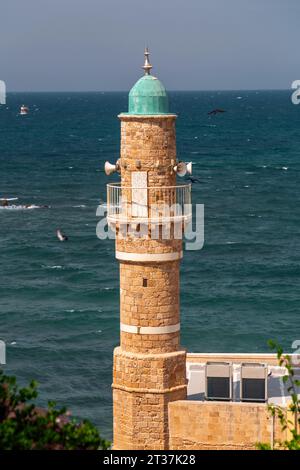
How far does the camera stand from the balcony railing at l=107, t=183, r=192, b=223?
35.8 m

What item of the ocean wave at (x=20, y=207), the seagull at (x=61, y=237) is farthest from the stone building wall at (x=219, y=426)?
the ocean wave at (x=20, y=207)

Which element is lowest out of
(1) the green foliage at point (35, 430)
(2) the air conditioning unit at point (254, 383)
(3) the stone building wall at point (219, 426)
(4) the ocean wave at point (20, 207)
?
(4) the ocean wave at point (20, 207)

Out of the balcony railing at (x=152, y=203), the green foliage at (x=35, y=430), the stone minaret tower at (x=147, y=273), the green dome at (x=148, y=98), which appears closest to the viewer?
the green foliage at (x=35, y=430)

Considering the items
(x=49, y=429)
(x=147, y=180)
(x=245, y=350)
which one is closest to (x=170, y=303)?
(x=147, y=180)

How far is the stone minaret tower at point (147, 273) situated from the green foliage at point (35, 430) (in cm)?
941

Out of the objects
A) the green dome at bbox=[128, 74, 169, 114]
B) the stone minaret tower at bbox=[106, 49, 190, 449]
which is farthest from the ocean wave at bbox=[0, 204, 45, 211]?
the green dome at bbox=[128, 74, 169, 114]

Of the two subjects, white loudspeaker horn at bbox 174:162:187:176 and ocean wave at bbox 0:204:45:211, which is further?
ocean wave at bbox 0:204:45:211

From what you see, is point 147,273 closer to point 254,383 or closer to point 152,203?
point 152,203

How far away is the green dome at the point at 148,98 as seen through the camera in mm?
35406

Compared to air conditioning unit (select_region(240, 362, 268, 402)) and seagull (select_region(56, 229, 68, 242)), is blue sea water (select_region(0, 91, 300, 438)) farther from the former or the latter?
air conditioning unit (select_region(240, 362, 268, 402))

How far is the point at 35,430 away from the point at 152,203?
1208 centimetres

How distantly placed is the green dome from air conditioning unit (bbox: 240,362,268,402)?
834 centimetres

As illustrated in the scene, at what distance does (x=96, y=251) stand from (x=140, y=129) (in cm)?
6237

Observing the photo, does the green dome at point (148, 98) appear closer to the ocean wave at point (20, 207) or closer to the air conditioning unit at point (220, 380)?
the air conditioning unit at point (220, 380)
